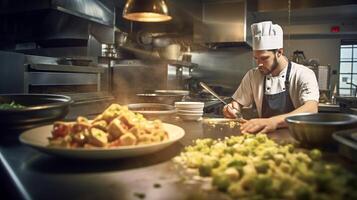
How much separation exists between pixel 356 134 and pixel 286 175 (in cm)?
35

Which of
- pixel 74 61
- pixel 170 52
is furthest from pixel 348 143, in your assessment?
pixel 170 52

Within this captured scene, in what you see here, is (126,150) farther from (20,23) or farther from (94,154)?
(20,23)

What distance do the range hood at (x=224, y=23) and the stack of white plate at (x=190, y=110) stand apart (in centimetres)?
374

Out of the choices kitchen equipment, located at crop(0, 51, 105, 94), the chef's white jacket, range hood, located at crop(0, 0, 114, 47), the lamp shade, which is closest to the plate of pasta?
the lamp shade

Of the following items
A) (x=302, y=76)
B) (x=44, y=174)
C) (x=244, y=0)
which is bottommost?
(x=44, y=174)

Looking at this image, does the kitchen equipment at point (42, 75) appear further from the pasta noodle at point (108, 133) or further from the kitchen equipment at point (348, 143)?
the kitchen equipment at point (348, 143)

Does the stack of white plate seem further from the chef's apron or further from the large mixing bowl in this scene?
the chef's apron

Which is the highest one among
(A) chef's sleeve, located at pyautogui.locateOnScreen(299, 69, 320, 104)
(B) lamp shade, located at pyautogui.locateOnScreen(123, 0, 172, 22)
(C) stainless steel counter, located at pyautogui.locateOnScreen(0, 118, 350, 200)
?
(B) lamp shade, located at pyautogui.locateOnScreen(123, 0, 172, 22)

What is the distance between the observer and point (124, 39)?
4.70m

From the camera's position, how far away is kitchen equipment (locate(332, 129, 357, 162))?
915 mm

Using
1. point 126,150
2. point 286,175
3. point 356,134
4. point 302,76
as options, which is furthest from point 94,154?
point 302,76

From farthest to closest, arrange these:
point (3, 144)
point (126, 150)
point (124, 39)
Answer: point (124, 39)
point (3, 144)
point (126, 150)

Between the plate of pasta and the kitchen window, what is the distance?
7.36 m

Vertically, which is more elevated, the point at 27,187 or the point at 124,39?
the point at 124,39
